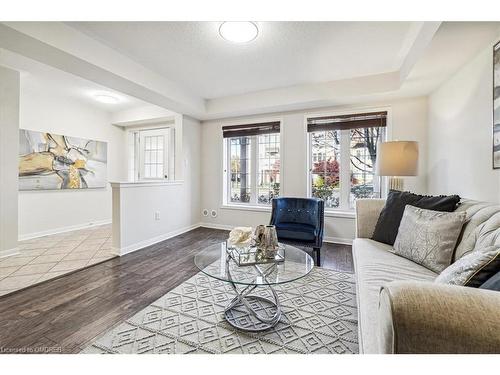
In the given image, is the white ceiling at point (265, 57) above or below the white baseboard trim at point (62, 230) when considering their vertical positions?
above

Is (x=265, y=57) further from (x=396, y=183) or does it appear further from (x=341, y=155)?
(x=396, y=183)

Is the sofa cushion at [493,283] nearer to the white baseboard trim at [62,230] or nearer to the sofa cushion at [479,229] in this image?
the sofa cushion at [479,229]

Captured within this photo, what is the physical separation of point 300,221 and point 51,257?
3132 millimetres

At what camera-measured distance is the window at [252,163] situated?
Result: 4.05m

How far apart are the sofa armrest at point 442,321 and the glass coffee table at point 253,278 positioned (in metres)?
0.81

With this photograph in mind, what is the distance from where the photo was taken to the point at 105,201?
4922 mm

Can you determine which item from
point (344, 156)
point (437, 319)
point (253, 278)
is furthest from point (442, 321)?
point (344, 156)

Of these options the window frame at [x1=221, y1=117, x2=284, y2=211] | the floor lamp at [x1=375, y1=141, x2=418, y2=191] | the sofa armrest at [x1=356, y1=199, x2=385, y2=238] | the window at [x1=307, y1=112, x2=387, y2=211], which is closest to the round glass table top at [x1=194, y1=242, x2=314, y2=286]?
the sofa armrest at [x1=356, y1=199, x2=385, y2=238]

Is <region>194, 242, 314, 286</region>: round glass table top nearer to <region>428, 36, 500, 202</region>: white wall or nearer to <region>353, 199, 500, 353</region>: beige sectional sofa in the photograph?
<region>353, 199, 500, 353</region>: beige sectional sofa

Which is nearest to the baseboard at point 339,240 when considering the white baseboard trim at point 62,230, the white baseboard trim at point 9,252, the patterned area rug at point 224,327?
the patterned area rug at point 224,327

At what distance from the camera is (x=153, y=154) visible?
16.0 ft

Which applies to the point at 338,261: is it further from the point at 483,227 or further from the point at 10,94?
the point at 10,94
